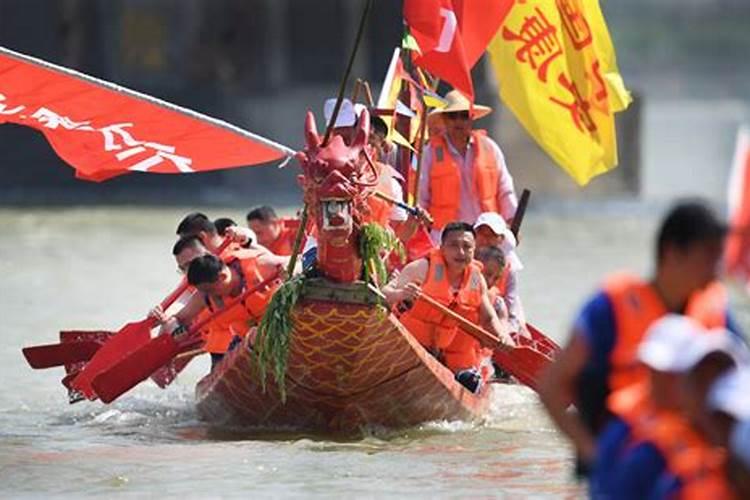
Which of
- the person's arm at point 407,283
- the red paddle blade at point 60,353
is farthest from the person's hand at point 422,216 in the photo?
the red paddle blade at point 60,353

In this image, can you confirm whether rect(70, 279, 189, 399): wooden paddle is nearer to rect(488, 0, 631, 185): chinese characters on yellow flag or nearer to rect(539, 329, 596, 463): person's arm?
rect(488, 0, 631, 185): chinese characters on yellow flag

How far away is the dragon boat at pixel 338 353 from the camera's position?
459 inches

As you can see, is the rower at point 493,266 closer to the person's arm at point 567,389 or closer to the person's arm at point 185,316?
the person's arm at point 185,316

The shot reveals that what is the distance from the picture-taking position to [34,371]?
16.2 metres

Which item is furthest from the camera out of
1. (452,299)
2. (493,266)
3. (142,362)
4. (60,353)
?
(60,353)

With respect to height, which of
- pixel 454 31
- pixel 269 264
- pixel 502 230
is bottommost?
pixel 269 264

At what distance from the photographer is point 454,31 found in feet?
43.6

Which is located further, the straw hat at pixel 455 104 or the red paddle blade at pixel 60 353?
the straw hat at pixel 455 104

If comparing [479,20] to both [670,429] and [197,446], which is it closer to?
[197,446]

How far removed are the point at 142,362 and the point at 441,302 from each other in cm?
159

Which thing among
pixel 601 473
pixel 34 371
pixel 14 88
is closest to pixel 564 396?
pixel 601 473

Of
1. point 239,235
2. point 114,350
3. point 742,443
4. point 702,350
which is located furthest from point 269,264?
point 742,443

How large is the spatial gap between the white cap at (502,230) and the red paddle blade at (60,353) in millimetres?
2245

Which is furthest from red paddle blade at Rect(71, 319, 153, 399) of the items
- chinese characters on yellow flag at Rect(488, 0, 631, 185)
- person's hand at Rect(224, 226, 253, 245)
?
chinese characters on yellow flag at Rect(488, 0, 631, 185)
